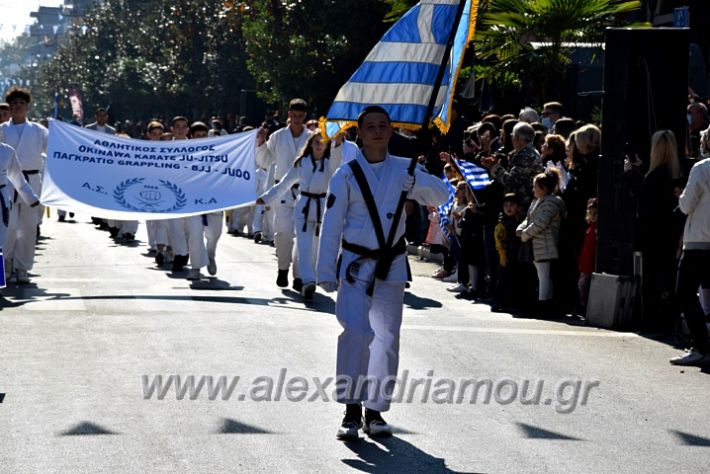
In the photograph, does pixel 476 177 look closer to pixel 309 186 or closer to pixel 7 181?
pixel 309 186

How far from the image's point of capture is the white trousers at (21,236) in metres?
16.0

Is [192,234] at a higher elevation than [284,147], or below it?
below

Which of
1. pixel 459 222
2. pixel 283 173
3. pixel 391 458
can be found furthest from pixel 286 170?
pixel 391 458

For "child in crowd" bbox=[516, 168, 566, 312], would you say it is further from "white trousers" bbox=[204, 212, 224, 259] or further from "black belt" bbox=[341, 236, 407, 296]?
"black belt" bbox=[341, 236, 407, 296]

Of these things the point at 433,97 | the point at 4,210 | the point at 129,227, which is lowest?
the point at 129,227

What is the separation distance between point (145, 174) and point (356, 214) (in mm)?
8460

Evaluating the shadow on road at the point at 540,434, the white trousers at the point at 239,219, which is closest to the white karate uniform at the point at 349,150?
the shadow on road at the point at 540,434

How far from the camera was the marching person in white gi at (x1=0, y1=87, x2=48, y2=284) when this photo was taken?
16062 mm

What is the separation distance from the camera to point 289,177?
15234 millimetres

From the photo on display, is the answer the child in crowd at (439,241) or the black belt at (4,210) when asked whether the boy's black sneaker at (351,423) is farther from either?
the child in crowd at (439,241)

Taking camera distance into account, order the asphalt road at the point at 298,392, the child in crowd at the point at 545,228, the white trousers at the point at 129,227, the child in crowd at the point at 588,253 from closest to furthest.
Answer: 1. the asphalt road at the point at 298,392
2. the child in crowd at the point at 545,228
3. the child in crowd at the point at 588,253
4. the white trousers at the point at 129,227

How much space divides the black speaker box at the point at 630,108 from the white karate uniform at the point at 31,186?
6271mm

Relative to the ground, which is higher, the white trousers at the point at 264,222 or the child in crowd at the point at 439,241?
the child in crowd at the point at 439,241

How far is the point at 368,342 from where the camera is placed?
Result: 8.34 m
